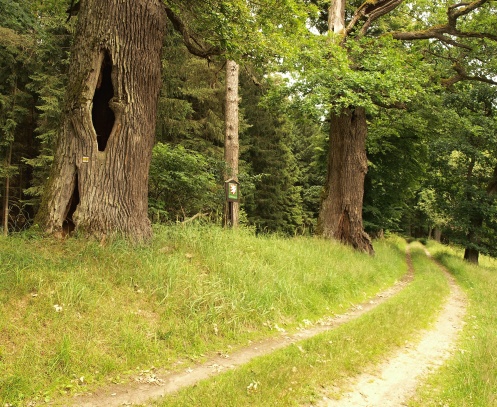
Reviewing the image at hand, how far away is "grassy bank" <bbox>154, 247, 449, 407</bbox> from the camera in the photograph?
11.4 ft

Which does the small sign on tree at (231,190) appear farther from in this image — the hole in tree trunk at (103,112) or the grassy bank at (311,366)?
the grassy bank at (311,366)

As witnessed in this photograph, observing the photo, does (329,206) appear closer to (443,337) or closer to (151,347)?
(443,337)

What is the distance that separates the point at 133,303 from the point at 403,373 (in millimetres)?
3436

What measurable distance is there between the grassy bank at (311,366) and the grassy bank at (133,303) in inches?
28.3

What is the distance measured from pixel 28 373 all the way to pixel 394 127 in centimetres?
1593

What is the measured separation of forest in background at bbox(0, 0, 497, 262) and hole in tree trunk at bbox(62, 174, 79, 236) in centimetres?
349

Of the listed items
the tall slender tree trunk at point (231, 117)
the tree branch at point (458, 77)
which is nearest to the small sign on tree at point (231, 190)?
the tall slender tree trunk at point (231, 117)

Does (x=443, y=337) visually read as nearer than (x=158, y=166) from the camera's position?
Yes

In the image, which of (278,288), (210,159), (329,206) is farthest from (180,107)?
(278,288)

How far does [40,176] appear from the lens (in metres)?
15.8

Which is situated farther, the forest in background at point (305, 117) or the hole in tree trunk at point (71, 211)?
the forest in background at point (305, 117)

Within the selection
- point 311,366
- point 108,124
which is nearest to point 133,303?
point 311,366

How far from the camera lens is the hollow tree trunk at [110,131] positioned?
598 cm

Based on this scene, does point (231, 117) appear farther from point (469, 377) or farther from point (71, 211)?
point (469, 377)
